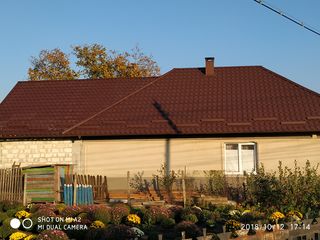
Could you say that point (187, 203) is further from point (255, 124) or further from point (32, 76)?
point (32, 76)

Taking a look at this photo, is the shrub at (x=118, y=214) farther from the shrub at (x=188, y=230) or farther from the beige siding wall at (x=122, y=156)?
the beige siding wall at (x=122, y=156)

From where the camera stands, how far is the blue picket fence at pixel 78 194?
1718 centimetres

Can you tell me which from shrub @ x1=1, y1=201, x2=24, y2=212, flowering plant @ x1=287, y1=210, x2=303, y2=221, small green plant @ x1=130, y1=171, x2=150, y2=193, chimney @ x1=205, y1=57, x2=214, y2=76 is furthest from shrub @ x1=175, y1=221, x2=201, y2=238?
chimney @ x1=205, y1=57, x2=214, y2=76

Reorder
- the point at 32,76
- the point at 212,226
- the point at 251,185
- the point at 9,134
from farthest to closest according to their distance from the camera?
the point at 32,76 → the point at 9,134 → the point at 251,185 → the point at 212,226

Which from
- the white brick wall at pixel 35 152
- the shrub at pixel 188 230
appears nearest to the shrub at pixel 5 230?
the shrub at pixel 188 230

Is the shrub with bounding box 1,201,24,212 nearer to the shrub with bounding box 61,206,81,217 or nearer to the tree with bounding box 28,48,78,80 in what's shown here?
the shrub with bounding box 61,206,81,217

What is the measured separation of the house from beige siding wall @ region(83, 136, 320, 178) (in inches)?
1.5

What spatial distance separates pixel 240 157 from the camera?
2100 centimetres

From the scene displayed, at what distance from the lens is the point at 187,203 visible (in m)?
17.3

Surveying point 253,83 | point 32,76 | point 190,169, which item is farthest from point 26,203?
point 32,76

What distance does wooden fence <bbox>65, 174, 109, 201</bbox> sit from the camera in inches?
708

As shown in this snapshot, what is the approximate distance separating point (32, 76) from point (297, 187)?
38534 millimetres

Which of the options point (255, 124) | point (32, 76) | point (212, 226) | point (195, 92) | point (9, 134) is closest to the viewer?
point (212, 226)

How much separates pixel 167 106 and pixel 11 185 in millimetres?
7940
